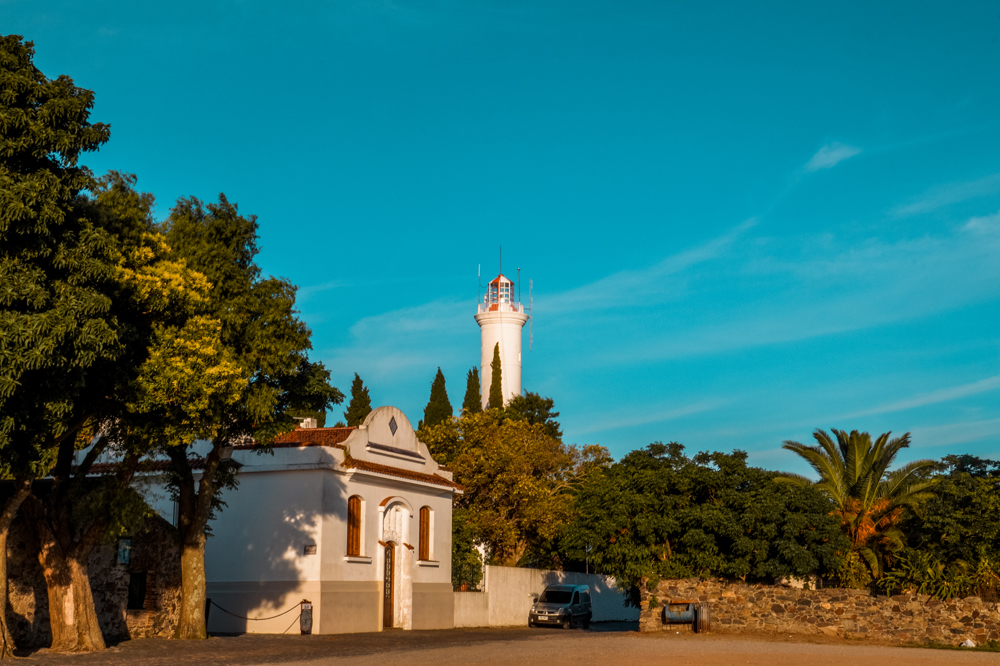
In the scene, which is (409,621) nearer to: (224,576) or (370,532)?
(370,532)

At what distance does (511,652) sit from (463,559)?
15074mm

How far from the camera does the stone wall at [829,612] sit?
2353 cm

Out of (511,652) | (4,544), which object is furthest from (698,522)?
(4,544)

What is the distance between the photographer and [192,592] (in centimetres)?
2230

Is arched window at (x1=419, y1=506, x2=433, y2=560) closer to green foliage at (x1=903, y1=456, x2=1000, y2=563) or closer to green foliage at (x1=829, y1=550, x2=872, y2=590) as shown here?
green foliage at (x1=829, y1=550, x2=872, y2=590)

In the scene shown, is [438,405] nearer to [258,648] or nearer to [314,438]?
[314,438]

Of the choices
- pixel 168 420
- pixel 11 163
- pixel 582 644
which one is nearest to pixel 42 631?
pixel 168 420

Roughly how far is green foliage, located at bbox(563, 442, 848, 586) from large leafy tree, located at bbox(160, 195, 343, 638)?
9793 mm

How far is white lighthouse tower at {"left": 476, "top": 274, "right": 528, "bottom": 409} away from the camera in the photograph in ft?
220

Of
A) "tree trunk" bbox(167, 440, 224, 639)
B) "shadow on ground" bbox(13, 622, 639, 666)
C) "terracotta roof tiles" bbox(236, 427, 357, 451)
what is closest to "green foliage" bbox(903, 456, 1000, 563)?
"shadow on ground" bbox(13, 622, 639, 666)

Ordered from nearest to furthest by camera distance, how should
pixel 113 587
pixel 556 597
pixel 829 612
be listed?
1. pixel 113 587
2. pixel 829 612
3. pixel 556 597

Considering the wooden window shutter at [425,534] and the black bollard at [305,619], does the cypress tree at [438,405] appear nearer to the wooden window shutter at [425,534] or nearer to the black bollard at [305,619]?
the wooden window shutter at [425,534]

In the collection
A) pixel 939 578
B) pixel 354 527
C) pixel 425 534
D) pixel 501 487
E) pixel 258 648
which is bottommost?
pixel 258 648

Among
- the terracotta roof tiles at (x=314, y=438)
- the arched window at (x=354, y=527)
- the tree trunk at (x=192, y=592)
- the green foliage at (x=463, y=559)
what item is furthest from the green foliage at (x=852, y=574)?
the tree trunk at (x=192, y=592)
